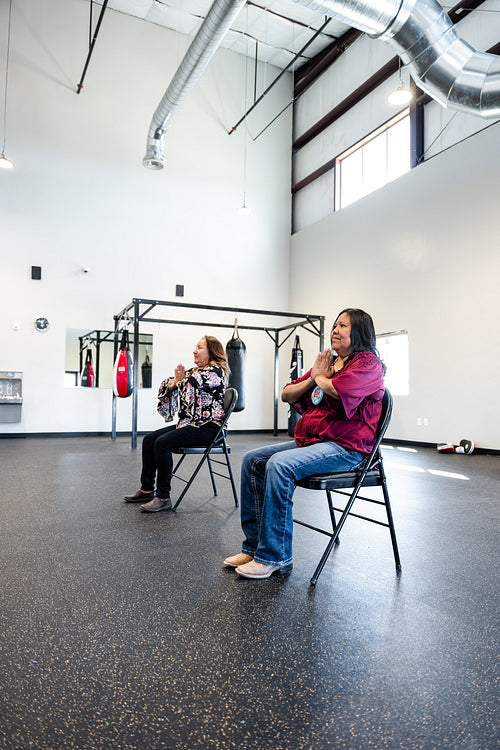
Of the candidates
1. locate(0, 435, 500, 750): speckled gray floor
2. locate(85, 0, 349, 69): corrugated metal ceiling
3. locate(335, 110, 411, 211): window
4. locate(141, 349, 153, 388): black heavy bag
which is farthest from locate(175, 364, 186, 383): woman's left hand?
locate(85, 0, 349, 69): corrugated metal ceiling

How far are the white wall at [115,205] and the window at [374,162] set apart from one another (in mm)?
1755

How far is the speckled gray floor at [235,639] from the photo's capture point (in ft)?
3.93

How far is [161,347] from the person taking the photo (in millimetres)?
9805

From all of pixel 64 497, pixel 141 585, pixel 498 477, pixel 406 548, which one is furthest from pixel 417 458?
pixel 141 585

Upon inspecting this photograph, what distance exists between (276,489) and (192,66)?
6.92 m

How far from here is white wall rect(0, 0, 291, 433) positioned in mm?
8898

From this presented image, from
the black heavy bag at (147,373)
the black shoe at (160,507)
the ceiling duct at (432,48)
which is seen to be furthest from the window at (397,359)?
the black shoe at (160,507)

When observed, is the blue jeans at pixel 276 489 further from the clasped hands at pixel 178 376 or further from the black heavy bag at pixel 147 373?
the black heavy bag at pixel 147 373

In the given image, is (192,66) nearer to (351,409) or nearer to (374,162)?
(374,162)

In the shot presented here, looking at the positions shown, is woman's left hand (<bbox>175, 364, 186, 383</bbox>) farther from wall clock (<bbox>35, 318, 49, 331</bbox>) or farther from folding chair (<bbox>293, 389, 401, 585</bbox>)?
wall clock (<bbox>35, 318, 49, 331</bbox>)

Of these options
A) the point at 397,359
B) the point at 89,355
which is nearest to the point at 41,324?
the point at 89,355

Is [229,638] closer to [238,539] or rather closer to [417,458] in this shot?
[238,539]

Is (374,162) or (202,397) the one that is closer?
(202,397)

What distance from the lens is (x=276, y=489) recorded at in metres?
2.11
